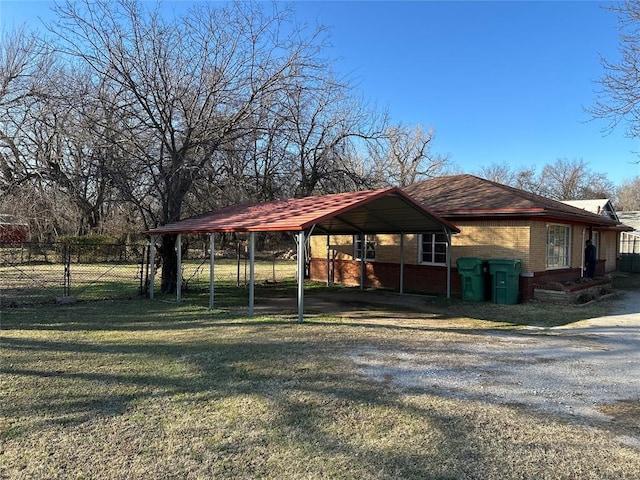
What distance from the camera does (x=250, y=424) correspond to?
4410 mm

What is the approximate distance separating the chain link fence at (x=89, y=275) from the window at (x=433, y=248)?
20.1 feet

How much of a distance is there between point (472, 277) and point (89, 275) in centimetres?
1645

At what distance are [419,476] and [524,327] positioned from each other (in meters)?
7.39

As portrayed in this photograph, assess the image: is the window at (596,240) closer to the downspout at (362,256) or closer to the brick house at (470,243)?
the brick house at (470,243)

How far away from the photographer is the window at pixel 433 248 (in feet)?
51.0

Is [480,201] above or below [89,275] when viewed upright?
above

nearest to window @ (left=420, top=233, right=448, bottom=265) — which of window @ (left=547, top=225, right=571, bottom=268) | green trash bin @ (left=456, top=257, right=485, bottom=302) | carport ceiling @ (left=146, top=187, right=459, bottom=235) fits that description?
carport ceiling @ (left=146, top=187, right=459, bottom=235)

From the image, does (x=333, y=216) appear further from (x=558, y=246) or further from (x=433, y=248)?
(x=558, y=246)

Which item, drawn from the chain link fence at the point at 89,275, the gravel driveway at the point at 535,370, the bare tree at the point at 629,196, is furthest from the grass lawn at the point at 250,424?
the bare tree at the point at 629,196

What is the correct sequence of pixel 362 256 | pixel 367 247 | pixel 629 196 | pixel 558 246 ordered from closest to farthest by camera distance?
pixel 558 246, pixel 362 256, pixel 367 247, pixel 629 196

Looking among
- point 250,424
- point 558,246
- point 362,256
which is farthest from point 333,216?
point 558,246

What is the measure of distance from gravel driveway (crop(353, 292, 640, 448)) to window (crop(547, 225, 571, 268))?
5.78 meters

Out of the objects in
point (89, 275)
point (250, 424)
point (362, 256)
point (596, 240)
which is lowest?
point (250, 424)

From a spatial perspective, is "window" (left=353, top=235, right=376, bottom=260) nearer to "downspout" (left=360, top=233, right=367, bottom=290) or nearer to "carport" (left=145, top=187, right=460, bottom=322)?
"downspout" (left=360, top=233, right=367, bottom=290)
